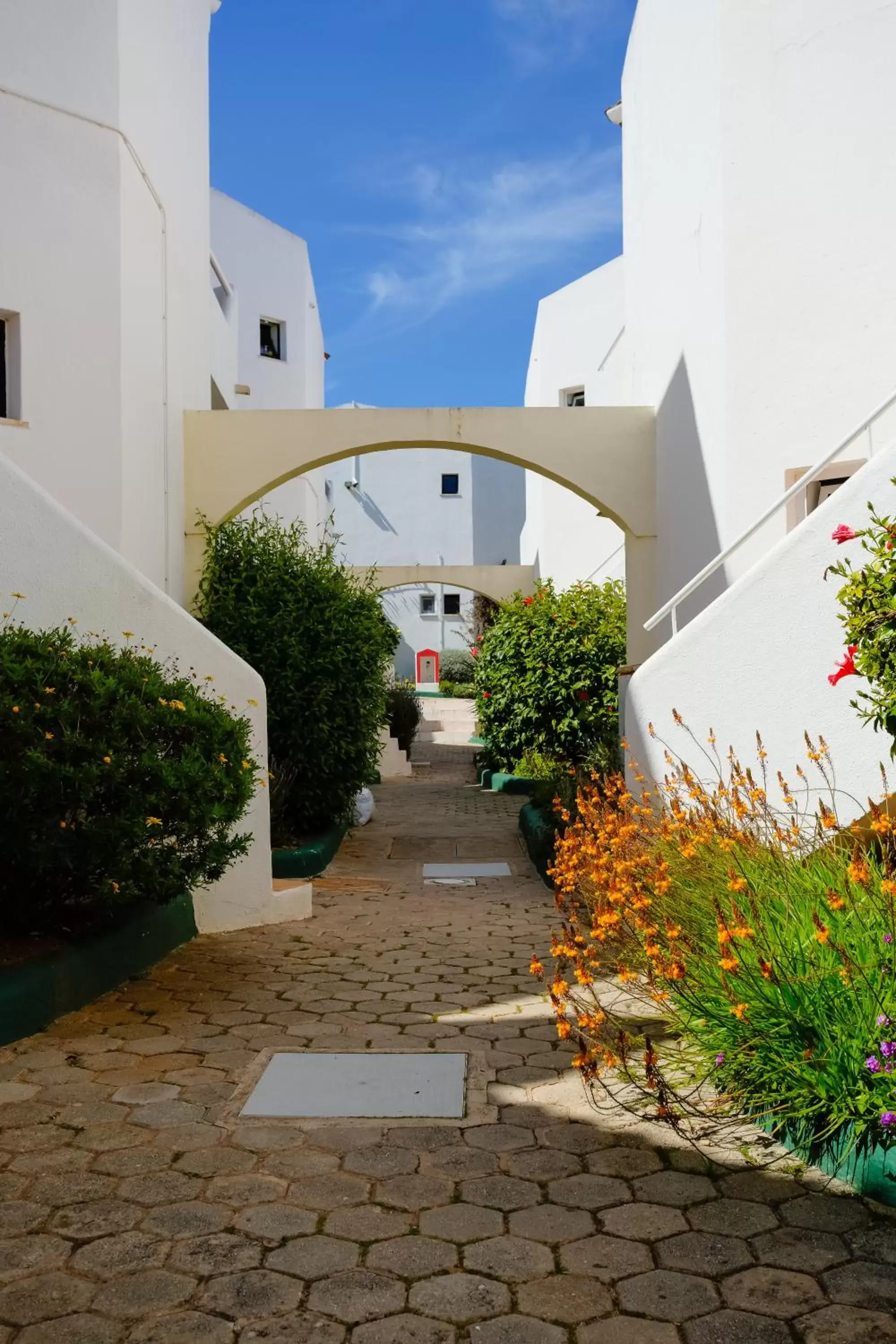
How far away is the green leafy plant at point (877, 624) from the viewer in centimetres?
388

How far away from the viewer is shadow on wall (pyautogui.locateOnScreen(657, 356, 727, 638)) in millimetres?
9531

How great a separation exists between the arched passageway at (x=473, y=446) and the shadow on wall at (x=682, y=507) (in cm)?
24

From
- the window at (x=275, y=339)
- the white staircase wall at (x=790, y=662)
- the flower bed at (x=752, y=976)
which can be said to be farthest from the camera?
the window at (x=275, y=339)

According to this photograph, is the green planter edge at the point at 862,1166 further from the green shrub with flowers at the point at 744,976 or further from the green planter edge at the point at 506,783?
the green planter edge at the point at 506,783

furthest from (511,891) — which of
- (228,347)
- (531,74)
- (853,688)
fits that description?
(228,347)

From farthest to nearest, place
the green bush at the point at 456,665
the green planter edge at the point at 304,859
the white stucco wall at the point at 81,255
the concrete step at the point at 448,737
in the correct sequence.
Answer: the green bush at the point at 456,665 → the concrete step at the point at 448,737 → the white stucco wall at the point at 81,255 → the green planter edge at the point at 304,859

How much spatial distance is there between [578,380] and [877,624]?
17.6 meters

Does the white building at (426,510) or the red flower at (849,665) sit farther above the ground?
the white building at (426,510)

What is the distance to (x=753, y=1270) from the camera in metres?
2.71

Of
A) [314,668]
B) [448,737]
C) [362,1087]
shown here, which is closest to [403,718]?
[448,737]

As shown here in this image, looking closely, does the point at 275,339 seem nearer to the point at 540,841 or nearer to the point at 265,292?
the point at 265,292

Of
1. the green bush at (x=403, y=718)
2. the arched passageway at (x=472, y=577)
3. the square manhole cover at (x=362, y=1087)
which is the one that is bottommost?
the square manhole cover at (x=362, y=1087)

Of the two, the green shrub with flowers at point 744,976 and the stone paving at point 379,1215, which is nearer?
the stone paving at point 379,1215

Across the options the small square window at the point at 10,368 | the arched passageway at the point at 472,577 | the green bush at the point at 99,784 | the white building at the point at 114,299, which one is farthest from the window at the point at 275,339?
the green bush at the point at 99,784
